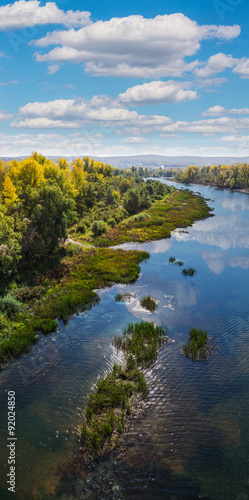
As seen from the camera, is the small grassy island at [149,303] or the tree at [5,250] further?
the tree at [5,250]

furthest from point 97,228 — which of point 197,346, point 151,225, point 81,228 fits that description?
point 197,346

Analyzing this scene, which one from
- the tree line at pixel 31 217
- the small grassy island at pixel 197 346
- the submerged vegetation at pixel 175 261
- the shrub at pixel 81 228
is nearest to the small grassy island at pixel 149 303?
the small grassy island at pixel 197 346

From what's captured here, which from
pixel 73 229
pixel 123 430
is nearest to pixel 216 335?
pixel 123 430

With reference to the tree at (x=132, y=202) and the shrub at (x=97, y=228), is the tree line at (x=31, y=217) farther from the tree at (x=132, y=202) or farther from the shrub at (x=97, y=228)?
the tree at (x=132, y=202)

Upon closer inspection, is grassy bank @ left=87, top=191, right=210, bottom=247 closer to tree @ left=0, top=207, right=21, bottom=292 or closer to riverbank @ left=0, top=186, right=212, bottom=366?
riverbank @ left=0, top=186, right=212, bottom=366

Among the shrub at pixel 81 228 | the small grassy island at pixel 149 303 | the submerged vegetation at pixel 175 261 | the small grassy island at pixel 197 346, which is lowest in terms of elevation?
the small grassy island at pixel 197 346

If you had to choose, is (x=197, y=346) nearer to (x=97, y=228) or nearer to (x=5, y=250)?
(x=5, y=250)
